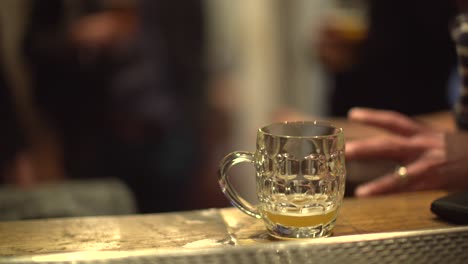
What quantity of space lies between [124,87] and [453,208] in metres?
2.07

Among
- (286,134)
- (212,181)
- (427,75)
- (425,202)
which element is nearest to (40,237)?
(286,134)

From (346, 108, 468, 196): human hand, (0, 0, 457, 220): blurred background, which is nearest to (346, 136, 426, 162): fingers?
(346, 108, 468, 196): human hand

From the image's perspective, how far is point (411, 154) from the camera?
3.73 feet

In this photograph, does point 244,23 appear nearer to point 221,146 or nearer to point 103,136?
point 221,146

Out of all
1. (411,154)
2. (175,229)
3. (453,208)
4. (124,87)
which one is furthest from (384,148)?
(124,87)

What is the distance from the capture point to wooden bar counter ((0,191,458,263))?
742 millimetres

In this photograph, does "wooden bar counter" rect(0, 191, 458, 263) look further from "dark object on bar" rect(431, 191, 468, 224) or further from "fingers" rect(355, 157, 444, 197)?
"fingers" rect(355, 157, 444, 197)

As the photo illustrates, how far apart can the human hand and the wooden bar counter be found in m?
0.15

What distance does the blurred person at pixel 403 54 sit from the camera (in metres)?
2.55

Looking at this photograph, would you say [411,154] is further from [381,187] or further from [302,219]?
[302,219]

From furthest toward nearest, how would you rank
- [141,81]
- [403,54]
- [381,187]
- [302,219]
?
[141,81]
[403,54]
[381,187]
[302,219]

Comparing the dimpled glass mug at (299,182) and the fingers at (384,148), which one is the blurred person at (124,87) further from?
the dimpled glass mug at (299,182)

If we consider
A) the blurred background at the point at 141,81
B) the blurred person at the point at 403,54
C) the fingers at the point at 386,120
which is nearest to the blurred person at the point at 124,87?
the blurred background at the point at 141,81

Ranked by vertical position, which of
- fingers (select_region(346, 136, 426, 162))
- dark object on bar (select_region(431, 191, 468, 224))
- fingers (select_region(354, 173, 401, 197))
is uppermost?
fingers (select_region(346, 136, 426, 162))
